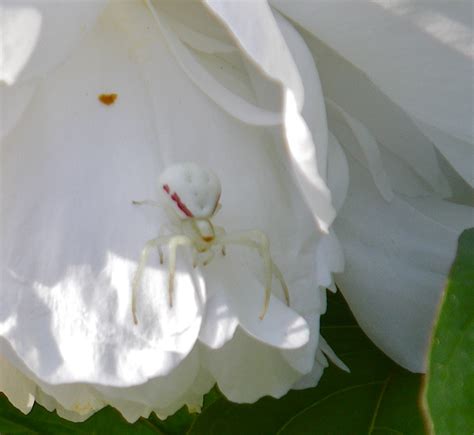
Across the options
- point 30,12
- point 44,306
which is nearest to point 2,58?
point 30,12

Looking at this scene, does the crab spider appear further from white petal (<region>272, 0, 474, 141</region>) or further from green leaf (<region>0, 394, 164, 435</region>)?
green leaf (<region>0, 394, 164, 435</region>)

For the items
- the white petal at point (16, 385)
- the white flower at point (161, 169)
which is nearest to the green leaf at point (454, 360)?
the white flower at point (161, 169)

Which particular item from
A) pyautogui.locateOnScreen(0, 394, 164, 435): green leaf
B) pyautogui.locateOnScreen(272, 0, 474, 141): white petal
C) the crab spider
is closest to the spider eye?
the crab spider

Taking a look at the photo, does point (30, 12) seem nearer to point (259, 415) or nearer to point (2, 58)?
point (2, 58)

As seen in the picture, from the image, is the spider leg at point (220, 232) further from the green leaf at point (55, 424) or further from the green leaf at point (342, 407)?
the green leaf at point (55, 424)

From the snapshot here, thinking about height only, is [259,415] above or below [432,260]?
below
